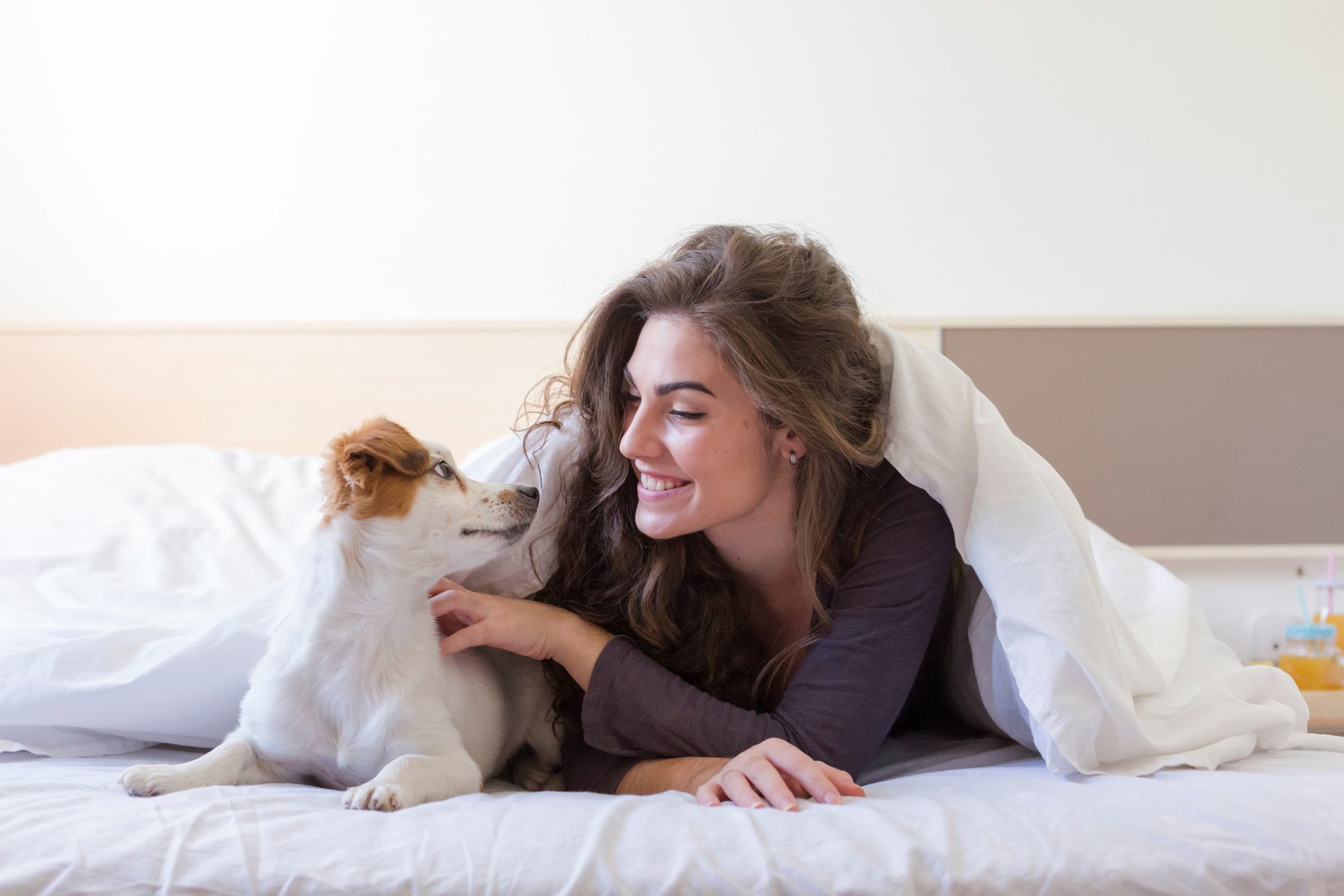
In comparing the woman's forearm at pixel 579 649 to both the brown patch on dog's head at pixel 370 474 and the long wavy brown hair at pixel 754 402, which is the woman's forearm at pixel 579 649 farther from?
the brown patch on dog's head at pixel 370 474

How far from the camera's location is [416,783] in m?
0.96

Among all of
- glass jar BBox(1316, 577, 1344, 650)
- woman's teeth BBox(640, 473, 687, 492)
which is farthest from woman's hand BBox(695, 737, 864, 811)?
glass jar BBox(1316, 577, 1344, 650)

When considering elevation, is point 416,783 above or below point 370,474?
below

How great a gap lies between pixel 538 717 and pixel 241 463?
1.26 m

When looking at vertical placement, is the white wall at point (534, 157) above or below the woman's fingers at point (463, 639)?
above

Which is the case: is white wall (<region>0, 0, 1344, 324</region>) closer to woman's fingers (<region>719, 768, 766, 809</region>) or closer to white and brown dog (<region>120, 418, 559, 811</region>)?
white and brown dog (<region>120, 418, 559, 811</region>)

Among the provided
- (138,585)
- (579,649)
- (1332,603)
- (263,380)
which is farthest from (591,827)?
(1332,603)

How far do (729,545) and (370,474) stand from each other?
456 millimetres

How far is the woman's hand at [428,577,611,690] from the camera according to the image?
46.2 inches

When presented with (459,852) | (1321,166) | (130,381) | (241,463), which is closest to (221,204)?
(130,381)

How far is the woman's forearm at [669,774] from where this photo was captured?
1055mm

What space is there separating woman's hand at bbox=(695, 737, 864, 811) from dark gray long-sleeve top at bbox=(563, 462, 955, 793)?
0.08 meters

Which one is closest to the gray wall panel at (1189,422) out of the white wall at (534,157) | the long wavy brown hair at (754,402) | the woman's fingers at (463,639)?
the white wall at (534,157)

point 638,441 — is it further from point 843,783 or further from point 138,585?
point 138,585
